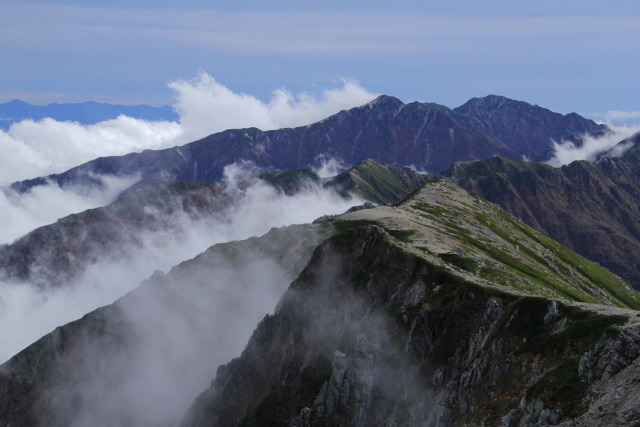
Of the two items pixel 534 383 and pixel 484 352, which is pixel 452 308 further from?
pixel 534 383

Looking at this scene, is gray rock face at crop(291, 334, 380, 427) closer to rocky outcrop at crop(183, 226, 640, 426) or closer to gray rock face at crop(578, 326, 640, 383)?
rocky outcrop at crop(183, 226, 640, 426)

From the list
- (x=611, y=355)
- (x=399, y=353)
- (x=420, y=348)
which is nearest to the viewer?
(x=611, y=355)

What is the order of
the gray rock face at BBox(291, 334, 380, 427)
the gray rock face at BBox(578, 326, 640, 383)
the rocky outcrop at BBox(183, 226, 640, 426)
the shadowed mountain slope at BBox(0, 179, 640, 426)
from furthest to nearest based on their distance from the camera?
the gray rock face at BBox(291, 334, 380, 427)
the rocky outcrop at BBox(183, 226, 640, 426)
the shadowed mountain slope at BBox(0, 179, 640, 426)
the gray rock face at BBox(578, 326, 640, 383)

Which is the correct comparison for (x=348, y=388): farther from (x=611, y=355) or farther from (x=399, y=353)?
(x=611, y=355)

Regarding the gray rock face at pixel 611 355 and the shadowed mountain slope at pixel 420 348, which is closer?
the gray rock face at pixel 611 355

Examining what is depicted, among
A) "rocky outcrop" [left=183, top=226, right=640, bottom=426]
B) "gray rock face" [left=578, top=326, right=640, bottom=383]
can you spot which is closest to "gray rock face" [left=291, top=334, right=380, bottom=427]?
"rocky outcrop" [left=183, top=226, right=640, bottom=426]

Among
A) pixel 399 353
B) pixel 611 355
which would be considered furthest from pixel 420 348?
pixel 611 355

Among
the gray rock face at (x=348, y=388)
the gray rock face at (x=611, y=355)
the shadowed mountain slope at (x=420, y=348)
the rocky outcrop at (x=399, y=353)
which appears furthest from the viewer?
the gray rock face at (x=348, y=388)

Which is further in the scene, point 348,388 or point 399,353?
point 348,388

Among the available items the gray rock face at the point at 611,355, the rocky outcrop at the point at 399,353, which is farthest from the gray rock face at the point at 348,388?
the gray rock face at the point at 611,355

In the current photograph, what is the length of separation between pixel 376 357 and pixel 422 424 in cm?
2025

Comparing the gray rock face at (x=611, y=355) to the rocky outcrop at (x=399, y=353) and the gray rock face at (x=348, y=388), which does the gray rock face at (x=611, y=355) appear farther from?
the gray rock face at (x=348, y=388)

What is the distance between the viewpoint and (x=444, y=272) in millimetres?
95812

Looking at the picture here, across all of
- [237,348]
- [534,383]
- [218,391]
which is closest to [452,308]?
[534,383]
